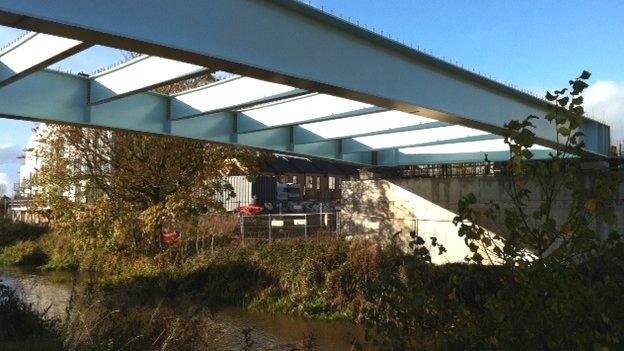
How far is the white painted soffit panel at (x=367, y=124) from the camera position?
15.1 m

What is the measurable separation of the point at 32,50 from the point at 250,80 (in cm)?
451

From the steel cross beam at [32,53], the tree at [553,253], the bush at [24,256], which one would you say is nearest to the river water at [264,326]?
the steel cross beam at [32,53]

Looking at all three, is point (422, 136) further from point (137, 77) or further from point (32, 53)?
point (32, 53)

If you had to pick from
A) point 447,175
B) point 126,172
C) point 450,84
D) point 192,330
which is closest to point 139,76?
point 192,330

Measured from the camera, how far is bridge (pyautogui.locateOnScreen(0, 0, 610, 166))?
7.46 metres

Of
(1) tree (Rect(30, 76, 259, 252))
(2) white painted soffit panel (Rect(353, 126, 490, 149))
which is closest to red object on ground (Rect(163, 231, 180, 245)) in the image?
(1) tree (Rect(30, 76, 259, 252))

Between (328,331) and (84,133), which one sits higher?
(84,133)

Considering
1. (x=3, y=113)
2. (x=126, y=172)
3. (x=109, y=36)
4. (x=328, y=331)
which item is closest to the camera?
(x=109, y=36)

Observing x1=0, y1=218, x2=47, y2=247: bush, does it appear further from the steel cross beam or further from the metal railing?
the steel cross beam

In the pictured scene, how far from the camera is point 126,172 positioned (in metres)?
21.1

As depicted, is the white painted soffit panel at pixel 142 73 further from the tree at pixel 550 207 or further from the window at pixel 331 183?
the window at pixel 331 183

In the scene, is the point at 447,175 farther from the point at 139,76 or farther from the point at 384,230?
the point at 139,76

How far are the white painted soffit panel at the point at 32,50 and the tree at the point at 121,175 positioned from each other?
10.7m

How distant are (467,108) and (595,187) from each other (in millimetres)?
9487
